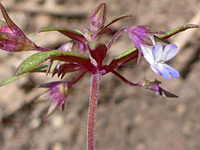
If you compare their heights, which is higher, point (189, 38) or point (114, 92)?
point (189, 38)

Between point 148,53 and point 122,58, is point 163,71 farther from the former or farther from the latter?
point 122,58

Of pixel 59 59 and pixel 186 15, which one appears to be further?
pixel 186 15

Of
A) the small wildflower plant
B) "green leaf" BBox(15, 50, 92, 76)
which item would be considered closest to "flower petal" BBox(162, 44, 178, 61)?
the small wildflower plant

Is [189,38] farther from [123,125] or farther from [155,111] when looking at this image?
[123,125]

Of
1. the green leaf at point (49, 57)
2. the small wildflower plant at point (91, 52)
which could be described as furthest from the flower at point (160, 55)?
the green leaf at point (49, 57)

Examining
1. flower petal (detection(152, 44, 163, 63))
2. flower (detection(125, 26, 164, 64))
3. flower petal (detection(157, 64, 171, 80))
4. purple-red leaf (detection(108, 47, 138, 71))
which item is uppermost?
flower (detection(125, 26, 164, 64))

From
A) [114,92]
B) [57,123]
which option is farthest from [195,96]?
[57,123]

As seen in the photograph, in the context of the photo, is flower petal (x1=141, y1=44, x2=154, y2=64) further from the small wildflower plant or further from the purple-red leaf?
the purple-red leaf
